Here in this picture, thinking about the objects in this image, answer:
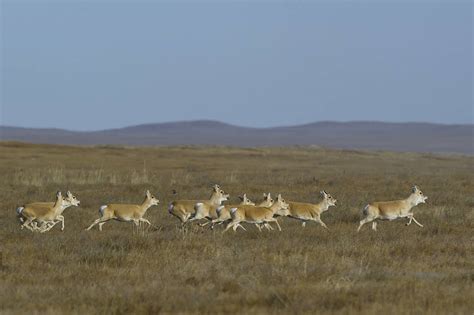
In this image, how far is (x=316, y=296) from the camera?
35.8 feet

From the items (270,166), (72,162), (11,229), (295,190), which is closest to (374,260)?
(11,229)

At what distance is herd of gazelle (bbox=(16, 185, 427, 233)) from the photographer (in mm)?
19203

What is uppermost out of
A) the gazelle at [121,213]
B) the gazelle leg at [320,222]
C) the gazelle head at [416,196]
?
the gazelle head at [416,196]

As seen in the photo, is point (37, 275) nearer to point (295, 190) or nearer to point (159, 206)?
point (159, 206)

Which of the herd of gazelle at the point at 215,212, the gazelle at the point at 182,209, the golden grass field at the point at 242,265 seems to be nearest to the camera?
the golden grass field at the point at 242,265

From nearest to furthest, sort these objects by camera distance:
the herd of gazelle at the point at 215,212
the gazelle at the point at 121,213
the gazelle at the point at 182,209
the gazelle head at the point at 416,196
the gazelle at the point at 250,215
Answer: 1. the gazelle at the point at 250,215
2. the herd of gazelle at the point at 215,212
3. the gazelle at the point at 121,213
4. the gazelle at the point at 182,209
5. the gazelle head at the point at 416,196

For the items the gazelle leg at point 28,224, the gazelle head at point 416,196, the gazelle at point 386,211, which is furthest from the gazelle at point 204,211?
the gazelle head at point 416,196

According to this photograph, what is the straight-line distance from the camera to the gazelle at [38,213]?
1908 cm

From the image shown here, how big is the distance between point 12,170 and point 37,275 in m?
25.8

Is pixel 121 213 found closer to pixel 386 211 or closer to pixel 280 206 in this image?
pixel 280 206

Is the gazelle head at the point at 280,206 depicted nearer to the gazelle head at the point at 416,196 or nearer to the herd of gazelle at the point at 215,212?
the herd of gazelle at the point at 215,212

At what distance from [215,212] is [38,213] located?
4.07 m

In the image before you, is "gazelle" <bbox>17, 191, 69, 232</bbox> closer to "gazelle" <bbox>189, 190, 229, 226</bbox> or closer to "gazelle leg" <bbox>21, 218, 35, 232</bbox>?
"gazelle leg" <bbox>21, 218, 35, 232</bbox>

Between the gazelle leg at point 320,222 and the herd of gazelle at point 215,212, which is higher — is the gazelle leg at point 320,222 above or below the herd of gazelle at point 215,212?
below
